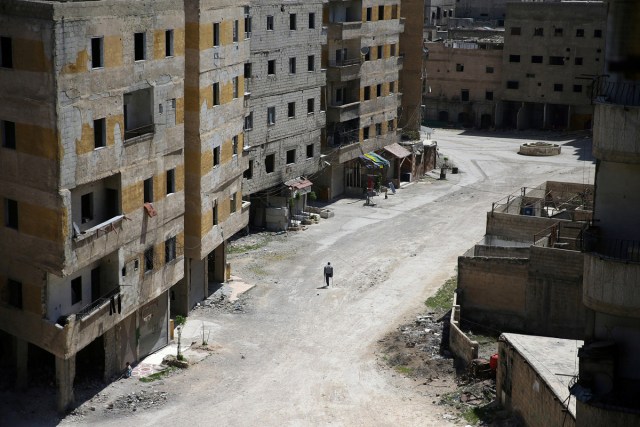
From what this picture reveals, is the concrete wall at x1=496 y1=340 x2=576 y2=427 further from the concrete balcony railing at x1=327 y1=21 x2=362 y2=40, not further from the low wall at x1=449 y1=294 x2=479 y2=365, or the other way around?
the concrete balcony railing at x1=327 y1=21 x2=362 y2=40

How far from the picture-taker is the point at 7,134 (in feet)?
123

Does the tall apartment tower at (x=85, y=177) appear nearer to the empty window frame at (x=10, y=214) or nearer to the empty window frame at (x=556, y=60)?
the empty window frame at (x=10, y=214)

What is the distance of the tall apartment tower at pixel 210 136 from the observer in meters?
47.1

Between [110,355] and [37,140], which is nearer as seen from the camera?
[37,140]

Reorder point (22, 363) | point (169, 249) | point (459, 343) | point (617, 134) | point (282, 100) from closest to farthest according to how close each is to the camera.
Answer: point (617, 134) → point (22, 363) → point (459, 343) → point (169, 249) → point (282, 100)

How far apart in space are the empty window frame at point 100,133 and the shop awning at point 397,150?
41782 millimetres

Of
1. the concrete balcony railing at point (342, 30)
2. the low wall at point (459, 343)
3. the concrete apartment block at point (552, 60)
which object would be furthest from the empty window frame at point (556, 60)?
the low wall at point (459, 343)

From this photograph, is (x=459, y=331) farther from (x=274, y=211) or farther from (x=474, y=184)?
(x=474, y=184)

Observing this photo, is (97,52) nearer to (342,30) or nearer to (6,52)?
(6,52)

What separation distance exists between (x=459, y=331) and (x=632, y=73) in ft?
63.3

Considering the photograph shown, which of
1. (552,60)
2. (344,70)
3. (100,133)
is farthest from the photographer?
(552,60)

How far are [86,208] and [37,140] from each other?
408cm

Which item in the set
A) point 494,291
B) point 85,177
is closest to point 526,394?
point 494,291

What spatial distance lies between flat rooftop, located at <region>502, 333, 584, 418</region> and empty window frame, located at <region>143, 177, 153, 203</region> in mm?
14478
